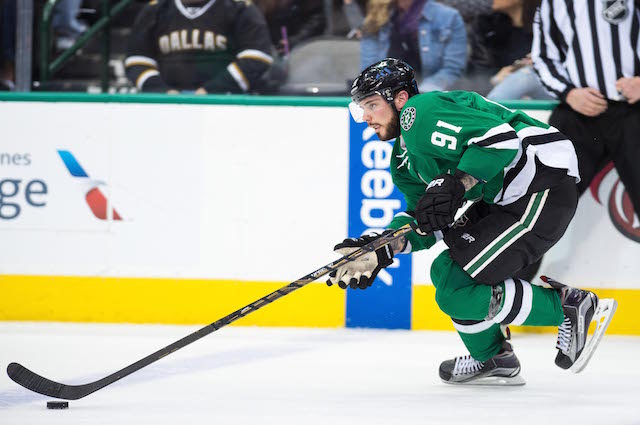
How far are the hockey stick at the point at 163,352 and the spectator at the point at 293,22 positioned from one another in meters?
1.79

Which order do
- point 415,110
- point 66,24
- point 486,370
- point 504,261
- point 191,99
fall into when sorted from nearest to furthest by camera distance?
point 415,110 < point 504,261 < point 486,370 < point 191,99 < point 66,24

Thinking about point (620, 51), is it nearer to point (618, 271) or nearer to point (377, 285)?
point (618, 271)

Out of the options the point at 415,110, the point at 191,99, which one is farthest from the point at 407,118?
the point at 191,99

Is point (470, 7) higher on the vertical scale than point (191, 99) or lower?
higher

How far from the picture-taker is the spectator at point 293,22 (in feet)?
14.0

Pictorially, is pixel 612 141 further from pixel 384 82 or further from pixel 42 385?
pixel 42 385

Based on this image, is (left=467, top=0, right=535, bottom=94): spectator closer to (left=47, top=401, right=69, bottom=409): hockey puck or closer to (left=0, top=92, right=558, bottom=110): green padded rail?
(left=0, top=92, right=558, bottom=110): green padded rail

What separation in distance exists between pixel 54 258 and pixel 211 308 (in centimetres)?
68

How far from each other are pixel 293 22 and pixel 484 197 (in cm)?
180

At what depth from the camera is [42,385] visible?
2.58 m

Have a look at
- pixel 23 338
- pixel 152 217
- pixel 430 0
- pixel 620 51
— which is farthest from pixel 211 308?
pixel 620 51

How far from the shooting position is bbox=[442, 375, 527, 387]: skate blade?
292 cm

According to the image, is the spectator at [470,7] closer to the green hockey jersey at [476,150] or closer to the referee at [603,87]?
the referee at [603,87]

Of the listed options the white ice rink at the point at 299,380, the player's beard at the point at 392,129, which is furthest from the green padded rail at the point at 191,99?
the player's beard at the point at 392,129
